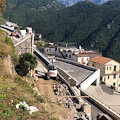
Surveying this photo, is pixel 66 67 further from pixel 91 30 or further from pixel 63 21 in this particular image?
pixel 63 21

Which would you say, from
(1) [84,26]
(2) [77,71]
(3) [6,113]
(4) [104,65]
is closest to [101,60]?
(4) [104,65]

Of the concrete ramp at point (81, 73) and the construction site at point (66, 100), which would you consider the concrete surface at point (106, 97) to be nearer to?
the concrete ramp at point (81, 73)

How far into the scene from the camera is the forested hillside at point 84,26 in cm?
7944

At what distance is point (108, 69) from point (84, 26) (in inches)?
2548

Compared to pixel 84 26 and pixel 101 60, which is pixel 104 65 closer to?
pixel 101 60

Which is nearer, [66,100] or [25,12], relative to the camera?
[66,100]

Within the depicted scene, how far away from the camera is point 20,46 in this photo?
22.5 m

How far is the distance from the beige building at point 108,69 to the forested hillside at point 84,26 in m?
26.6

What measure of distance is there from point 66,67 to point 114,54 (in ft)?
130

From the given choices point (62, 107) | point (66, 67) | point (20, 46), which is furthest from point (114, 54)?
point (62, 107)

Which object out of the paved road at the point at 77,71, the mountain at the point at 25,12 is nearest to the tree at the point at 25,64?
the paved road at the point at 77,71

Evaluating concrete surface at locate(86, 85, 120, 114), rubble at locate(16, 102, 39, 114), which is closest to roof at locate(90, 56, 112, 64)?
concrete surface at locate(86, 85, 120, 114)

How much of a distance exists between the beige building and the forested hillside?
26.6m

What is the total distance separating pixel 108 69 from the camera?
38.0m
